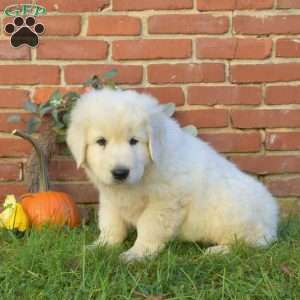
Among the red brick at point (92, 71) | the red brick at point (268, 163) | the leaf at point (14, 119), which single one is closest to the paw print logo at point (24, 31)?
the red brick at point (92, 71)

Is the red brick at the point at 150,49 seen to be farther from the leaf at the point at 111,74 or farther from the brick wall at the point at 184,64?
the leaf at the point at 111,74

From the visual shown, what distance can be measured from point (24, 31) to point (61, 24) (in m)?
0.30

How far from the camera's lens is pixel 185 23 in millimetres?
4742

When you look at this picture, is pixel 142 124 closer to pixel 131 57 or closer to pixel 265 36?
pixel 131 57

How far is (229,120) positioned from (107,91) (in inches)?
52.6

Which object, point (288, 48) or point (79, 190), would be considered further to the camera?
point (79, 190)

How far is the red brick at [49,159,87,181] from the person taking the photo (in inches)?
192

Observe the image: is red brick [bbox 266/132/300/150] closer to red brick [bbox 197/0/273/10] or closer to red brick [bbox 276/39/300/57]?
red brick [bbox 276/39/300/57]

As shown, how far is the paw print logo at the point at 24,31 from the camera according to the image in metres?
4.72

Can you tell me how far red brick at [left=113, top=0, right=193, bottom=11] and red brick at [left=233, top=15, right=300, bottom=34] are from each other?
42cm

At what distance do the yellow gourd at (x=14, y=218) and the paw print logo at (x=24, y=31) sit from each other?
1282 mm

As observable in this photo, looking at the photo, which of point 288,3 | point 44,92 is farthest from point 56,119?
point 288,3

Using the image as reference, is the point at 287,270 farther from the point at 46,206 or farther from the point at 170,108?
the point at 46,206

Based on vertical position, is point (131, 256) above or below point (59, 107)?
below
